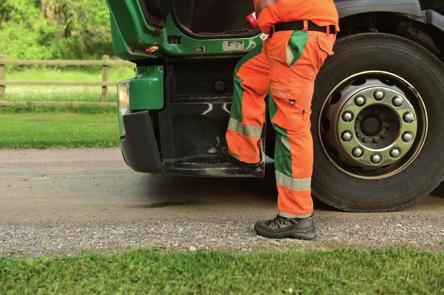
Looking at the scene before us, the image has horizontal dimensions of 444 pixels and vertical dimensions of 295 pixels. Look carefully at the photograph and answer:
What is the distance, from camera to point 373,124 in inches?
164

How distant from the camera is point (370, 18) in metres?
4.25

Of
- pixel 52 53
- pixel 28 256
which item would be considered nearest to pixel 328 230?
pixel 28 256

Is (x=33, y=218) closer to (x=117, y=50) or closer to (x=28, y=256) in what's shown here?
(x=28, y=256)

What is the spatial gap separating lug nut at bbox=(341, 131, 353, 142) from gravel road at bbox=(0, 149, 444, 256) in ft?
1.83

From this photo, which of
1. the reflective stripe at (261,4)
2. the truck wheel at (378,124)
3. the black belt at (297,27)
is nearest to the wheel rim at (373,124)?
the truck wheel at (378,124)

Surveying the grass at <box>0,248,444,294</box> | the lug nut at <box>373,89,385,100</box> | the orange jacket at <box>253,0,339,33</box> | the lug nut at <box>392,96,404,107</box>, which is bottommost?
the grass at <box>0,248,444,294</box>

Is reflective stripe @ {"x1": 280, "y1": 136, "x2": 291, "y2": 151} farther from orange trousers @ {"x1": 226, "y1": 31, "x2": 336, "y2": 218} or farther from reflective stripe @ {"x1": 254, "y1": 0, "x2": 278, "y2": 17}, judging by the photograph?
reflective stripe @ {"x1": 254, "y1": 0, "x2": 278, "y2": 17}

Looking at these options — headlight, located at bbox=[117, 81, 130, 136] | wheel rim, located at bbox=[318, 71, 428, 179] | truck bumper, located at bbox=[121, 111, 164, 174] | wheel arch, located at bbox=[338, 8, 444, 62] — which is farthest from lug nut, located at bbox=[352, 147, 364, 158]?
headlight, located at bbox=[117, 81, 130, 136]

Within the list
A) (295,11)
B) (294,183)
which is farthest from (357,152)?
(295,11)

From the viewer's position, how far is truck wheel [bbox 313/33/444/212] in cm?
412

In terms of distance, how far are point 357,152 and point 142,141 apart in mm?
1462

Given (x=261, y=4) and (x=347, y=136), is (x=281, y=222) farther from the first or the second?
(x=261, y=4)

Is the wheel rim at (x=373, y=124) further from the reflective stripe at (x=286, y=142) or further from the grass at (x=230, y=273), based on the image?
the grass at (x=230, y=273)

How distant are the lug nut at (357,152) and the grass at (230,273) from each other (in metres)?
0.88
